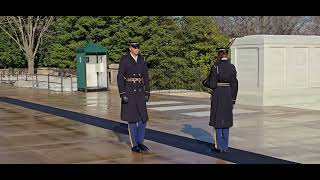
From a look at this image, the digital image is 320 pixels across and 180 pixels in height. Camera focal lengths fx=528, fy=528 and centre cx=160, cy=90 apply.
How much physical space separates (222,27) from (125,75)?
4223 centimetres

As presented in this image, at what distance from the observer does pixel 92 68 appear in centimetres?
2472

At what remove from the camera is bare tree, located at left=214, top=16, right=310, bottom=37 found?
48.6 m

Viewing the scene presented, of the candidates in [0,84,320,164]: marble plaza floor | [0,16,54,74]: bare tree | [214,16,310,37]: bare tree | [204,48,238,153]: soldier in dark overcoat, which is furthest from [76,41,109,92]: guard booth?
[214,16,310,37]: bare tree

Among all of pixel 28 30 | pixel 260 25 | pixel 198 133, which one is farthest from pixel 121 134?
pixel 28 30

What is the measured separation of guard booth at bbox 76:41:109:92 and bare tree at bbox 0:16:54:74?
2246 cm

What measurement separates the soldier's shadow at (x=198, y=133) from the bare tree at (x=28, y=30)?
3589cm

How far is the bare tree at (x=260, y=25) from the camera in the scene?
159 ft

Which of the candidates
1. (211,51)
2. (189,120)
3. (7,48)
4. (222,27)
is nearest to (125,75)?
(189,120)

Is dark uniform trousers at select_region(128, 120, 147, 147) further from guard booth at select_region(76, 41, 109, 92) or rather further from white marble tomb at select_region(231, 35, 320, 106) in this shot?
guard booth at select_region(76, 41, 109, 92)

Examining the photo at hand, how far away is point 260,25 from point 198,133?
1513 inches

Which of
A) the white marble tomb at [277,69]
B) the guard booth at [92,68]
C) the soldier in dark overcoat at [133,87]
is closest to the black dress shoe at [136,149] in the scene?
the soldier in dark overcoat at [133,87]
